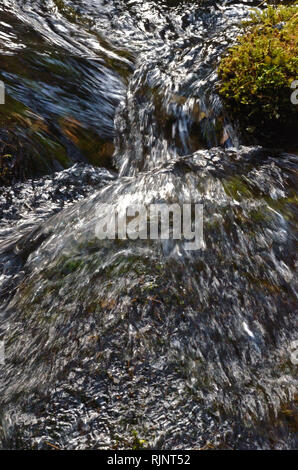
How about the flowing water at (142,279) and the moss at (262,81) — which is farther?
the moss at (262,81)

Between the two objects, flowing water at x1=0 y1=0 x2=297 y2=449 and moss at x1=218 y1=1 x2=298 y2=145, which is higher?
moss at x1=218 y1=1 x2=298 y2=145

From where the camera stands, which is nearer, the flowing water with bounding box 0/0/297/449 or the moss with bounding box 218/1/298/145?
the flowing water with bounding box 0/0/297/449

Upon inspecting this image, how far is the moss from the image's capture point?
4.68 meters

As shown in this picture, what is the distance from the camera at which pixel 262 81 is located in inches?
185

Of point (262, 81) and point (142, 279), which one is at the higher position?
point (262, 81)

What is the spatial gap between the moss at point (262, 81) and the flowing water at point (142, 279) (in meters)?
0.19

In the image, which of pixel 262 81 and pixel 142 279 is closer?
pixel 142 279

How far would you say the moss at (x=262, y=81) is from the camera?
4.68 metres

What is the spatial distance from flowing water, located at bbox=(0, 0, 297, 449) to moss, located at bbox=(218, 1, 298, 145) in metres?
0.19

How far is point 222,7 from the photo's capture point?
7.52 m

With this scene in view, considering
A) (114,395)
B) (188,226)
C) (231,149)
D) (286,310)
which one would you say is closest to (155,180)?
(188,226)

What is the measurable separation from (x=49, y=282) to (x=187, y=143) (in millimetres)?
2549

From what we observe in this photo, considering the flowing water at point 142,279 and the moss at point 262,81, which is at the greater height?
the moss at point 262,81

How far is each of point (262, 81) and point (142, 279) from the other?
2.87 m
